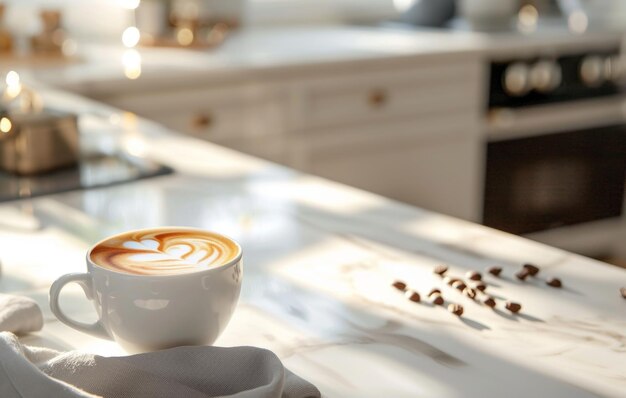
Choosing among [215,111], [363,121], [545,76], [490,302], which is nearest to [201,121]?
[215,111]

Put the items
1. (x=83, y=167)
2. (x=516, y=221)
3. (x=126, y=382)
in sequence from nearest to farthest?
(x=126, y=382), (x=83, y=167), (x=516, y=221)

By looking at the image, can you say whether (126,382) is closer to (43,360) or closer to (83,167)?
(43,360)

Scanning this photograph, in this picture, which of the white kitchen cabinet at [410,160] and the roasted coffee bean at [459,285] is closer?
the roasted coffee bean at [459,285]

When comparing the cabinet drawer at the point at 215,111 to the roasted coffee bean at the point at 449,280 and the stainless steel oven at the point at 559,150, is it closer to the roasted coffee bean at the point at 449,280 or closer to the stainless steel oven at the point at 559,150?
the stainless steel oven at the point at 559,150

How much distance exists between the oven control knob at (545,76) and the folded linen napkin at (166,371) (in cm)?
Answer: 240

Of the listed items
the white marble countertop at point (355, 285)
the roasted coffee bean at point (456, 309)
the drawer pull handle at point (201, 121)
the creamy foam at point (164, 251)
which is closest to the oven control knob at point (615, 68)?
the drawer pull handle at point (201, 121)

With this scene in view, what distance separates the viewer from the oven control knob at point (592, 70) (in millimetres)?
3002

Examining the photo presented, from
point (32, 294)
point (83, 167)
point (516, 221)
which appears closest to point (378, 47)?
point (516, 221)

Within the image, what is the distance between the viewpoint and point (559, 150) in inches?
119

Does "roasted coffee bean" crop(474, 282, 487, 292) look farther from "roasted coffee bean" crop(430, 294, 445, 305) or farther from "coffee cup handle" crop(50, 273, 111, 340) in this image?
"coffee cup handle" crop(50, 273, 111, 340)

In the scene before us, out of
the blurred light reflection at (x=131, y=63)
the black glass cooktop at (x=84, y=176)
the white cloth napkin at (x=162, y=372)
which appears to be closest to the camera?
the white cloth napkin at (x=162, y=372)

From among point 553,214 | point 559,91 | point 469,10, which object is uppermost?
point 469,10

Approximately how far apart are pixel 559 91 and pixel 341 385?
2.50 metres

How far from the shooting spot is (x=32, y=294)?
85cm
